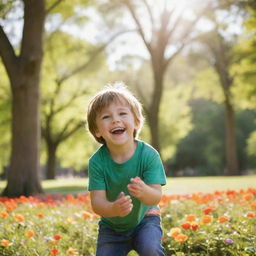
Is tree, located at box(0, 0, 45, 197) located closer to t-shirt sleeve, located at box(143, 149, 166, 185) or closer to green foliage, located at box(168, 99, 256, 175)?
t-shirt sleeve, located at box(143, 149, 166, 185)

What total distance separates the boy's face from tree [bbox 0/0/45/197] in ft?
24.7

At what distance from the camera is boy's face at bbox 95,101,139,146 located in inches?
116

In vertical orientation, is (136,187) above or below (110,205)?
above

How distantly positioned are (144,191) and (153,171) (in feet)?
1.03

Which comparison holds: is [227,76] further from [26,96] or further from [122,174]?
[122,174]

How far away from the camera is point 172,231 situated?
3.64 m

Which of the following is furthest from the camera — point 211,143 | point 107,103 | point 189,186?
point 211,143

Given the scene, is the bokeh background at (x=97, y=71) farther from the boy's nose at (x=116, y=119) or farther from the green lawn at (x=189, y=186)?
the boy's nose at (x=116, y=119)

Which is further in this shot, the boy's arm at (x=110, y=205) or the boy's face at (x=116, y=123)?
the boy's face at (x=116, y=123)

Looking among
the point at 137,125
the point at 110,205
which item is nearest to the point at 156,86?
the point at 137,125

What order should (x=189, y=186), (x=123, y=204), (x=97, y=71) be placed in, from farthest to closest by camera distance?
(x=97, y=71) → (x=189, y=186) → (x=123, y=204)

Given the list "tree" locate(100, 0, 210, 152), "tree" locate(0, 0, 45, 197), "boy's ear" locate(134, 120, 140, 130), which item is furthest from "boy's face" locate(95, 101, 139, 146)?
"tree" locate(100, 0, 210, 152)

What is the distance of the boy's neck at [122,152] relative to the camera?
3.05 meters

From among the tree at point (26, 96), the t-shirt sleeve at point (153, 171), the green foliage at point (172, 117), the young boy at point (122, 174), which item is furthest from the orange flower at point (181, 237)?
the green foliage at point (172, 117)
